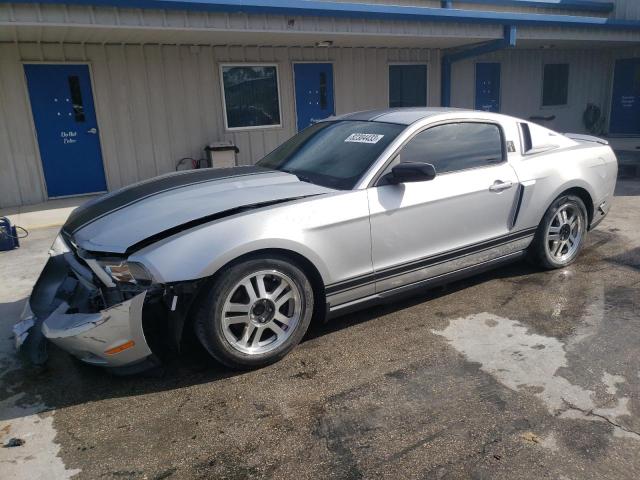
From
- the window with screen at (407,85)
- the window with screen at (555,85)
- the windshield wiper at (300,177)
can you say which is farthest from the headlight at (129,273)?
the window with screen at (555,85)

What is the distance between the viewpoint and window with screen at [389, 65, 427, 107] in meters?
11.7

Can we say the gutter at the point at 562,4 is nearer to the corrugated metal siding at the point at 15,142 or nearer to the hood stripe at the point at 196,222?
the corrugated metal siding at the point at 15,142

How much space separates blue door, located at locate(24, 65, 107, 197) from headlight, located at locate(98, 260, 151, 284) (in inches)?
263

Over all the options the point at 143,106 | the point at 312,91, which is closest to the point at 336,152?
the point at 143,106

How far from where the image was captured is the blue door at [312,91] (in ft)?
34.5

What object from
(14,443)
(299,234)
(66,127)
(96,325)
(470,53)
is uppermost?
(470,53)

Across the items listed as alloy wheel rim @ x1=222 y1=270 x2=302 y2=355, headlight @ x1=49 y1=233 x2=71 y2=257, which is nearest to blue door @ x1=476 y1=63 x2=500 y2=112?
alloy wheel rim @ x1=222 y1=270 x2=302 y2=355

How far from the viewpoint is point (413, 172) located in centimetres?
346

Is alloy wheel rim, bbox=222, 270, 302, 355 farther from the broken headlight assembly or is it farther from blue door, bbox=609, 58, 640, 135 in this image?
blue door, bbox=609, 58, 640, 135

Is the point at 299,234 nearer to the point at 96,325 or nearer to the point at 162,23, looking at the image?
the point at 96,325

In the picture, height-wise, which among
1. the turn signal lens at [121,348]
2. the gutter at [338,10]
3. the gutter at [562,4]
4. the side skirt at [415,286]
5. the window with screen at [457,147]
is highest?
the gutter at [562,4]

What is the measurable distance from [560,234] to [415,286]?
5.93 feet

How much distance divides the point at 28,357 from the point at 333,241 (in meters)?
2.19

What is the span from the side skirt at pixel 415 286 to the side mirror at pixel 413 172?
0.79m
